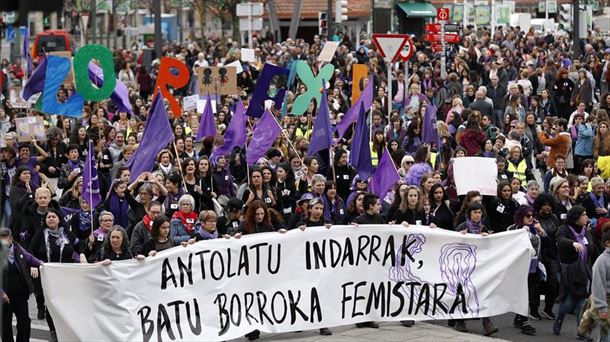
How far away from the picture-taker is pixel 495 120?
86.9 ft

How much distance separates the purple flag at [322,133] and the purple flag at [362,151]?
52 cm

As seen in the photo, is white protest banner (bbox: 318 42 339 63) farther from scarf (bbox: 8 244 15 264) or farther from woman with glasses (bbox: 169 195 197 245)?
scarf (bbox: 8 244 15 264)

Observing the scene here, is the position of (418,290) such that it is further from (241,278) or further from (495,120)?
(495,120)

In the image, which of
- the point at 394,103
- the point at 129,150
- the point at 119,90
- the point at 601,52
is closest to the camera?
the point at 129,150

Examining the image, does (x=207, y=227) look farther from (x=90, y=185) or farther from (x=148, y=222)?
(x=90, y=185)

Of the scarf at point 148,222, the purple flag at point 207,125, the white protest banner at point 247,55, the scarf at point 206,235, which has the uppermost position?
the white protest banner at point 247,55

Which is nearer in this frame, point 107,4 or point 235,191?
point 235,191

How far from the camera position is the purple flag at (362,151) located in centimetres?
1667

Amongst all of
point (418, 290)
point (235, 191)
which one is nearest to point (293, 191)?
point (235, 191)

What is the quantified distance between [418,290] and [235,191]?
433 centimetres

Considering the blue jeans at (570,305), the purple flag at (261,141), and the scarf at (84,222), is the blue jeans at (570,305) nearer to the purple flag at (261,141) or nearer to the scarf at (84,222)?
the scarf at (84,222)

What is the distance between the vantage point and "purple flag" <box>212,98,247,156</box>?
60.5 feet

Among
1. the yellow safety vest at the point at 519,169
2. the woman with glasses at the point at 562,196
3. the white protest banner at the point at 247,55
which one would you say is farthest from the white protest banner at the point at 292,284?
the white protest banner at the point at 247,55

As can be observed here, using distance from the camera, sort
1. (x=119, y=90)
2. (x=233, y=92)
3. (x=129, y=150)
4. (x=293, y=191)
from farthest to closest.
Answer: (x=233, y=92) → (x=119, y=90) → (x=129, y=150) → (x=293, y=191)
